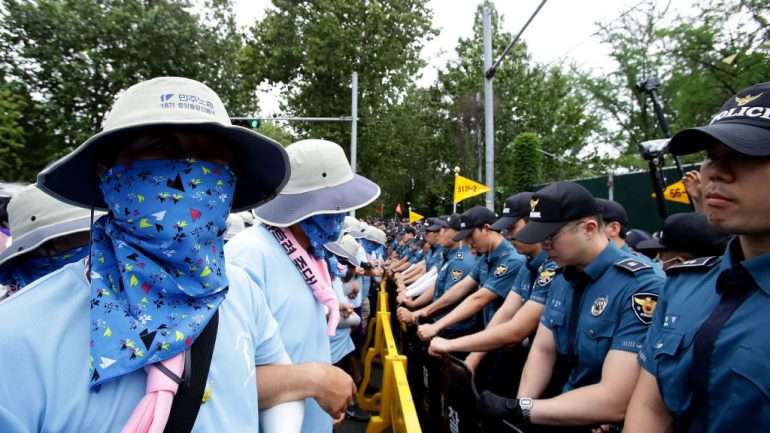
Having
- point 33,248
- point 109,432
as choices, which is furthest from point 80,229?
point 109,432

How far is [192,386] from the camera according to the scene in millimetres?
1184

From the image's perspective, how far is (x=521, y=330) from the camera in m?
3.45

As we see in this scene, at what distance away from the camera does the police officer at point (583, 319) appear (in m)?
2.33

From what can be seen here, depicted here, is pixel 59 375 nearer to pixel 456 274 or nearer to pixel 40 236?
pixel 40 236

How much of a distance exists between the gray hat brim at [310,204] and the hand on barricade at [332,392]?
92cm

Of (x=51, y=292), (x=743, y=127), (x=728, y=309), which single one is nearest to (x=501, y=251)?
(x=728, y=309)

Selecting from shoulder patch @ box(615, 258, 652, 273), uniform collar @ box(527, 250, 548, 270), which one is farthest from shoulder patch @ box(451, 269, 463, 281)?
shoulder patch @ box(615, 258, 652, 273)

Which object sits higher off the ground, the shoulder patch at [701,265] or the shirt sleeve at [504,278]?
the shoulder patch at [701,265]

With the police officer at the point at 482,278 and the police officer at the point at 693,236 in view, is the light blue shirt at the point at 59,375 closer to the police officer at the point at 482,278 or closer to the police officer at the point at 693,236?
the police officer at the point at 693,236

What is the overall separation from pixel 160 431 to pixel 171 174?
62cm

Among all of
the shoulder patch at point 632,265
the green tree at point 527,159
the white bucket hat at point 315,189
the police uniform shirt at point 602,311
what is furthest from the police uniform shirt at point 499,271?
the green tree at point 527,159

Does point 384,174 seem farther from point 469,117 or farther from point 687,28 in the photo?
point 687,28

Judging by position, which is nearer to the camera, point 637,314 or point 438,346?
point 637,314

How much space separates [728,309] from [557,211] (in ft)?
4.16
